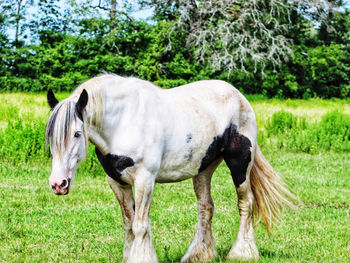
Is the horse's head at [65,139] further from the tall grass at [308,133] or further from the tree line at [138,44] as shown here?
the tree line at [138,44]

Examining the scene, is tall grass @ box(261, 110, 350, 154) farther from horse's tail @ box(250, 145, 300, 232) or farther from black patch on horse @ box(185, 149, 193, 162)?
black patch on horse @ box(185, 149, 193, 162)

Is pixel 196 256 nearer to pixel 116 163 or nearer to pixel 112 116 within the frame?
pixel 116 163

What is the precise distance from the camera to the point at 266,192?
445 cm

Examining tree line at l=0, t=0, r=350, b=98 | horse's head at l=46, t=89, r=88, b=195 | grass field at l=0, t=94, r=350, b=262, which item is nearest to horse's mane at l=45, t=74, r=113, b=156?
horse's head at l=46, t=89, r=88, b=195

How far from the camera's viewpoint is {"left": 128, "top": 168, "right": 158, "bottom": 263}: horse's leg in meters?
3.37

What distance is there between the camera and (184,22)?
20.8 meters

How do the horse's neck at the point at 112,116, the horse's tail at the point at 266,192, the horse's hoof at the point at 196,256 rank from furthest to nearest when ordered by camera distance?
the horse's tail at the point at 266,192 < the horse's hoof at the point at 196,256 < the horse's neck at the point at 112,116

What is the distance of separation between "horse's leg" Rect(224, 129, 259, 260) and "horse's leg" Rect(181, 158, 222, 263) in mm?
192

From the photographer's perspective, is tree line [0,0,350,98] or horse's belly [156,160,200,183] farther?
tree line [0,0,350,98]

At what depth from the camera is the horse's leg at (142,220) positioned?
11.1 feet

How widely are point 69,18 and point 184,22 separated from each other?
4975 mm

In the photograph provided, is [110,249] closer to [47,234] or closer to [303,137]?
[47,234]

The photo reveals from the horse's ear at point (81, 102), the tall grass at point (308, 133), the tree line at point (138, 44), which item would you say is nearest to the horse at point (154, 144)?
the horse's ear at point (81, 102)

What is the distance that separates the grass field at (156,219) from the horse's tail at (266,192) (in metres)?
0.38
